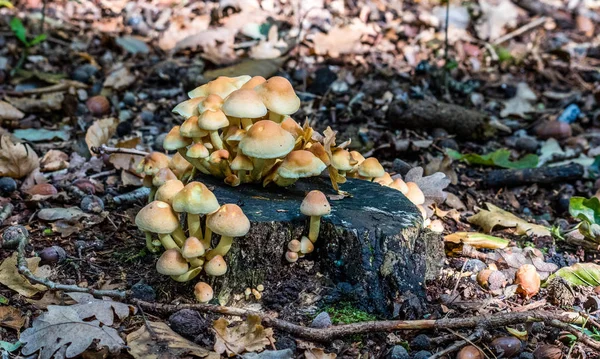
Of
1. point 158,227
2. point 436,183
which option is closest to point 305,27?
point 436,183

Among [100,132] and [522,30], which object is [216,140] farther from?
[522,30]

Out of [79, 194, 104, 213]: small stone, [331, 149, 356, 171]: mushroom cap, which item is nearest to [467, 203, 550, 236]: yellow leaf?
[331, 149, 356, 171]: mushroom cap

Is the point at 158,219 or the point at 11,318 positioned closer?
the point at 158,219

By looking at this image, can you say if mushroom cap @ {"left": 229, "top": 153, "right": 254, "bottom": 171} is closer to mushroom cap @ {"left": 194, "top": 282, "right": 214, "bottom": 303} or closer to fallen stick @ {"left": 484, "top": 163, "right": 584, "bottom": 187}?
mushroom cap @ {"left": 194, "top": 282, "right": 214, "bottom": 303}

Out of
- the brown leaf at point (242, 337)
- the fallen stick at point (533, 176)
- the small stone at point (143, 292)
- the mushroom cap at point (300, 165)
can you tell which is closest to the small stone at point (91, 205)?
the small stone at point (143, 292)

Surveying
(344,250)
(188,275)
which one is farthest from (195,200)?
(344,250)

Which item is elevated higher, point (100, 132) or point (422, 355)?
point (422, 355)

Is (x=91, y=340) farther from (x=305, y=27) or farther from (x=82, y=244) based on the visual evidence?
(x=305, y=27)
